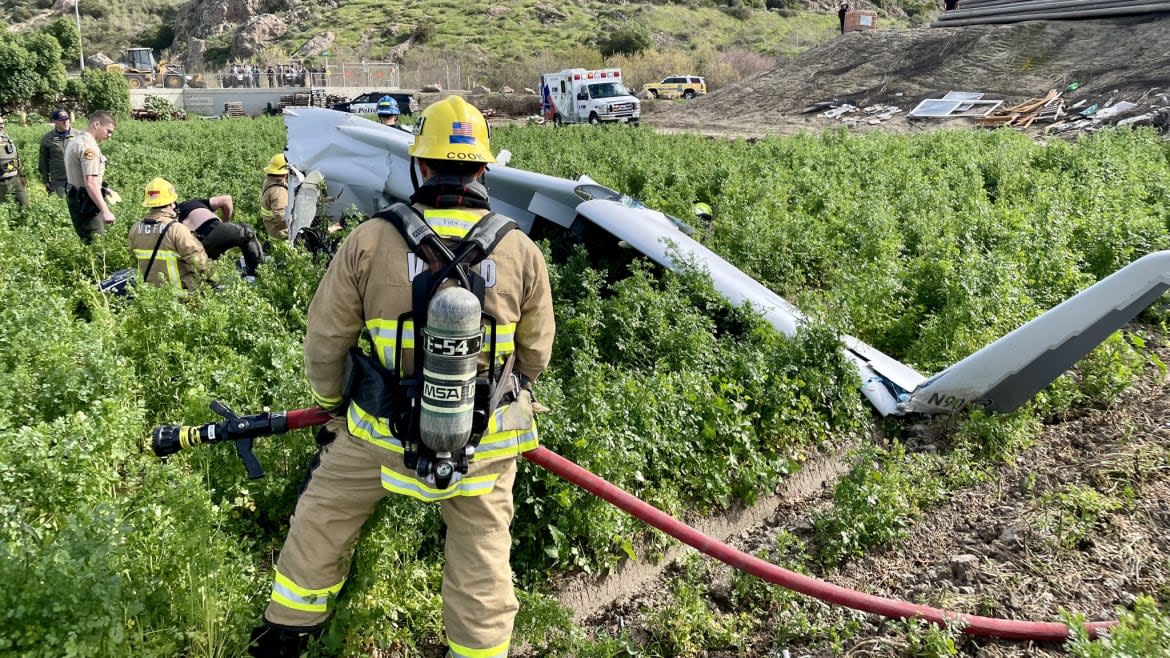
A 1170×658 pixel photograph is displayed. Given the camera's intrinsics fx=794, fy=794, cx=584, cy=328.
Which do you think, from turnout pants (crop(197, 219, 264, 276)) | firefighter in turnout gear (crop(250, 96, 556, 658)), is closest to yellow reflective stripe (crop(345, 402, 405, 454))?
firefighter in turnout gear (crop(250, 96, 556, 658))

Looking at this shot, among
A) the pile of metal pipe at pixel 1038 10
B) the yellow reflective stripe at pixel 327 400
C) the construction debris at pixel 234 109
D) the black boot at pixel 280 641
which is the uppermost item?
the pile of metal pipe at pixel 1038 10

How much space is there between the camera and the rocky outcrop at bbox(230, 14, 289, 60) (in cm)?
8381

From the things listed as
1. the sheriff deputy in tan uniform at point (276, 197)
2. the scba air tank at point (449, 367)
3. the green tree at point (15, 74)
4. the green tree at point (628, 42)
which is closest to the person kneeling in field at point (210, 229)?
the sheriff deputy in tan uniform at point (276, 197)

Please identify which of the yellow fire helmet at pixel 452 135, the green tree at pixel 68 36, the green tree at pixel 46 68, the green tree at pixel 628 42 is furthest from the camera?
the green tree at pixel 628 42

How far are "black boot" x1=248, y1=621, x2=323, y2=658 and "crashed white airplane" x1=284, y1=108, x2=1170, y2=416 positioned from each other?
380 cm

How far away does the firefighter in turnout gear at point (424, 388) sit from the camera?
2.59 m

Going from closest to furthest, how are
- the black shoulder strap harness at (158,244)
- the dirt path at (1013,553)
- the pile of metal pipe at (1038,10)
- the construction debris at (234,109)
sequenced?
the dirt path at (1013,553), the black shoulder strap harness at (158,244), the pile of metal pipe at (1038,10), the construction debris at (234,109)

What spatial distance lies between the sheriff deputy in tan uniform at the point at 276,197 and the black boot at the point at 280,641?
6456mm

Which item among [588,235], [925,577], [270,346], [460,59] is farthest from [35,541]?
[460,59]

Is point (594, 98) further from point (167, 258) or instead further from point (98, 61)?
point (98, 61)

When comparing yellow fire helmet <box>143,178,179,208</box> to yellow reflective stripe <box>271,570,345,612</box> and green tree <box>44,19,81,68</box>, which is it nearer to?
yellow reflective stripe <box>271,570,345,612</box>

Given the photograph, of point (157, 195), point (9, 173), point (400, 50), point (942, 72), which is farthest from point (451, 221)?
point (400, 50)

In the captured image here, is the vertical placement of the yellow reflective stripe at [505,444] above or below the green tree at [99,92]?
above

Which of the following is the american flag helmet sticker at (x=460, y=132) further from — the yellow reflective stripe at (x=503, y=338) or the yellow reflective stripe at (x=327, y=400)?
the yellow reflective stripe at (x=327, y=400)
